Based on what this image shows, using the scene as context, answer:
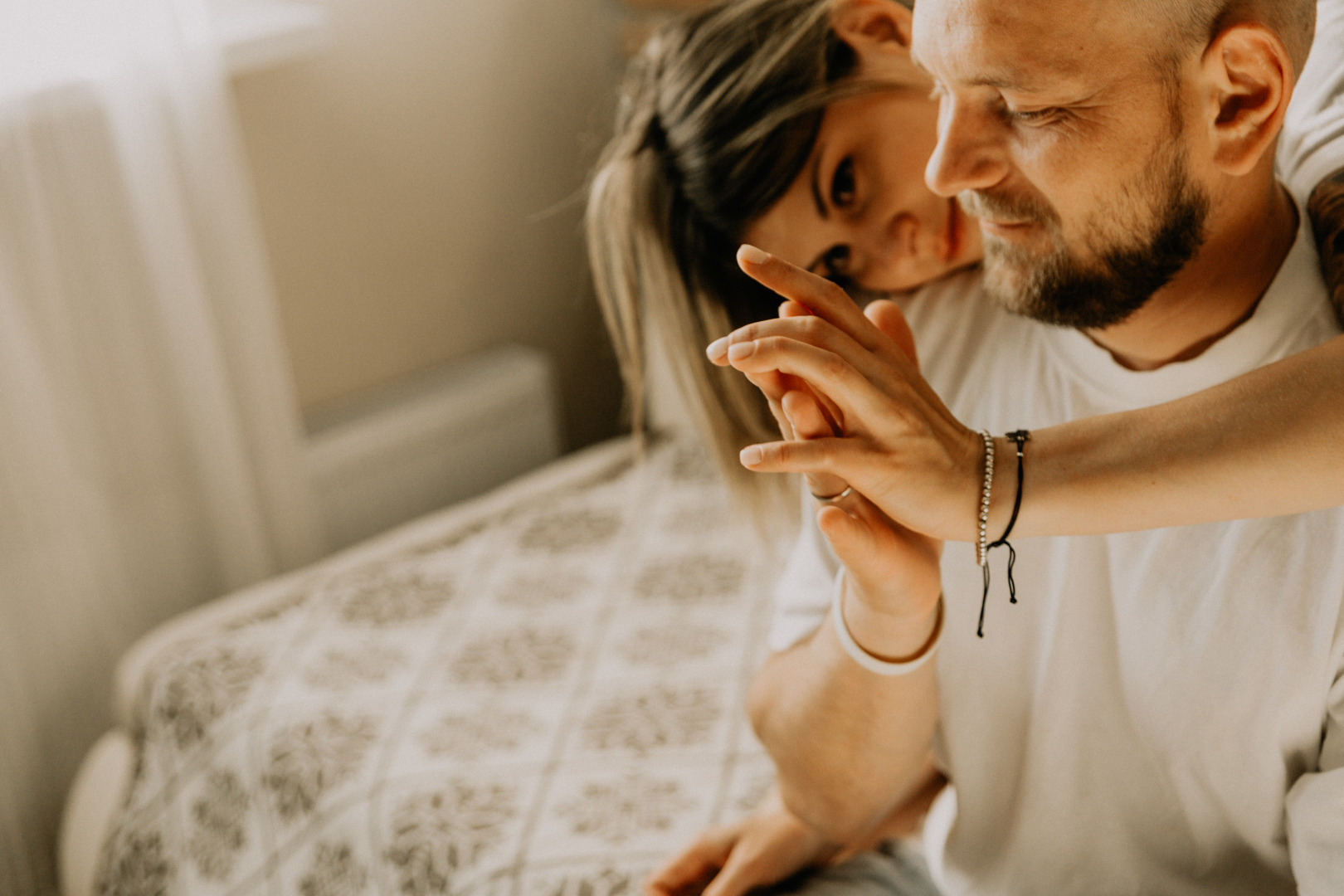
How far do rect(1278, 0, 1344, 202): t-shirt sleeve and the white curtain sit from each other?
1.57 metres

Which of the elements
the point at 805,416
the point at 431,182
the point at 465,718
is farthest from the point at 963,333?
the point at 431,182

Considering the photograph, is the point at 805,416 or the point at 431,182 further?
the point at 431,182

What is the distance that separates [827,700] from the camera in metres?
1.05

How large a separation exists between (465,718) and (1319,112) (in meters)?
1.20

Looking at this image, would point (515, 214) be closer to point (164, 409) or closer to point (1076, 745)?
point (164, 409)

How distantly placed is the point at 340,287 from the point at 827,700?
1.65 metres

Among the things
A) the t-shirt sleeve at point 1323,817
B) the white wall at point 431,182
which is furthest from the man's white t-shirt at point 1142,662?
the white wall at point 431,182

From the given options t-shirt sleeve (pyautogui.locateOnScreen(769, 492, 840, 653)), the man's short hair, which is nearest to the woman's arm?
the man's short hair

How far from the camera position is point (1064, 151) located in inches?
33.0

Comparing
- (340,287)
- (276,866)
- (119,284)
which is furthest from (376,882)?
(340,287)

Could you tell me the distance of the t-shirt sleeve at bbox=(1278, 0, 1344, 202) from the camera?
0.94 meters

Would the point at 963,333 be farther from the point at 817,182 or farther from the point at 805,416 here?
the point at 805,416

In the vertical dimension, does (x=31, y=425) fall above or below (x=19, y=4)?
below

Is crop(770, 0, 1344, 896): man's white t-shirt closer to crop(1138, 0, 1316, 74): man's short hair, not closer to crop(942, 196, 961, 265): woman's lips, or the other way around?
crop(942, 196, 961, 265): woman's lips
